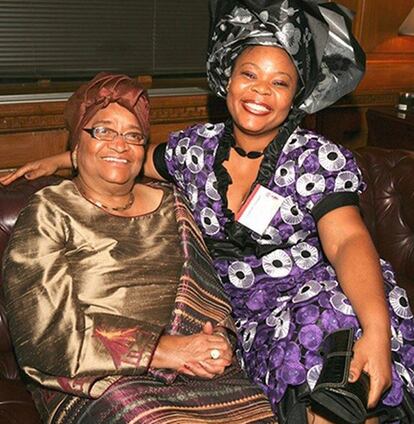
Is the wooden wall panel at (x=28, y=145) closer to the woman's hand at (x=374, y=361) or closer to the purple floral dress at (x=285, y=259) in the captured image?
the purple floral dress at (x=285, y=259)

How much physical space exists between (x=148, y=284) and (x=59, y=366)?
36cm

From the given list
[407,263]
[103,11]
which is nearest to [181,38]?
[103,11]

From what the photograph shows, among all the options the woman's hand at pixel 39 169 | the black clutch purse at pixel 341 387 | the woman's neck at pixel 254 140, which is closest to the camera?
the black clutch purse at pixel 341 387

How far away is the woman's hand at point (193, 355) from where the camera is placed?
68.0 inches

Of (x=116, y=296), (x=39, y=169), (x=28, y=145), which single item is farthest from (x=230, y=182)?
(x=28, y=145)

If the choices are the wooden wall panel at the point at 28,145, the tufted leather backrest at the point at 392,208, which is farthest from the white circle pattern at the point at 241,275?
the wooden wall panel at the point at 28,145

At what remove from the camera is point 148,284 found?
188 cm

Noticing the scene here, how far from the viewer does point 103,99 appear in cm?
185

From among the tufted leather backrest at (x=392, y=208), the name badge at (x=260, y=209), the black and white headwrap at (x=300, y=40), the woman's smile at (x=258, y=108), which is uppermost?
the black and white headwrap at (x=300, y=40)

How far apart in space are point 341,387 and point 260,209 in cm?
66

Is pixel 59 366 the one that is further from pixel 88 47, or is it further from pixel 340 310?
pixel 88 47

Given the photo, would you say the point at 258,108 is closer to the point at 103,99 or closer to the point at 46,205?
the point at 103,99

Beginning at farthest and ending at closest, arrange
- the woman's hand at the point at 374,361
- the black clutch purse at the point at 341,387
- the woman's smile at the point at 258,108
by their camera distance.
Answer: the woman's smile at the point at 258,108
the woman's hand at the point at 374,361
the black clutch purse at the point at 341,387

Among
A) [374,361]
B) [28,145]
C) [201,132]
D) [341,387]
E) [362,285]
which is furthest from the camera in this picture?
[28,145]
